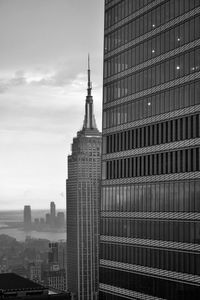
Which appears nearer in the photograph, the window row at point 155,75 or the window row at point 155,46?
the window row at point 155,75

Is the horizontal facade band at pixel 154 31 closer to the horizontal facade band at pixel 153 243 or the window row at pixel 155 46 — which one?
the window row at pixel 155 46

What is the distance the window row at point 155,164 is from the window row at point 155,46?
37.9 feet

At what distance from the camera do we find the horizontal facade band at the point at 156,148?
7299 centimetres

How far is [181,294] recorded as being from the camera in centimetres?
7294

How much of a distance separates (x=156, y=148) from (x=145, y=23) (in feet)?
50.7

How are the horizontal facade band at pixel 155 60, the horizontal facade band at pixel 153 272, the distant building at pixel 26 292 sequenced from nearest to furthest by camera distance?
the horizontal facade band at pixel 153 272 < the horizontal facade band at pixel 155 60 < the distant building at pixel 26 292

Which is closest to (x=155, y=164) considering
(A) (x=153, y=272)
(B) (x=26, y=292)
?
(A) (x=153, y=272)

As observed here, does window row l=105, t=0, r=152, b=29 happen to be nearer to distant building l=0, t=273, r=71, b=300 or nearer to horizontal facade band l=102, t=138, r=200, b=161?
horizontal facade band l=102, t=138, r=200, b=161

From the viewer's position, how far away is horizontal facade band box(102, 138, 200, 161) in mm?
72988

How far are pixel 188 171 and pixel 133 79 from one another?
688 inches

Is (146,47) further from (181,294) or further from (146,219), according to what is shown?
(181,294)

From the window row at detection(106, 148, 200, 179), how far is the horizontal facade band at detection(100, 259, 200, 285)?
10.7m

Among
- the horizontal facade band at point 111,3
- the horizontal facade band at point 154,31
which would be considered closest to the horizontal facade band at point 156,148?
the horizontal facade band at point 154,31

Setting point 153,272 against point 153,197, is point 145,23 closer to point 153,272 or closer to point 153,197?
point 153,197
